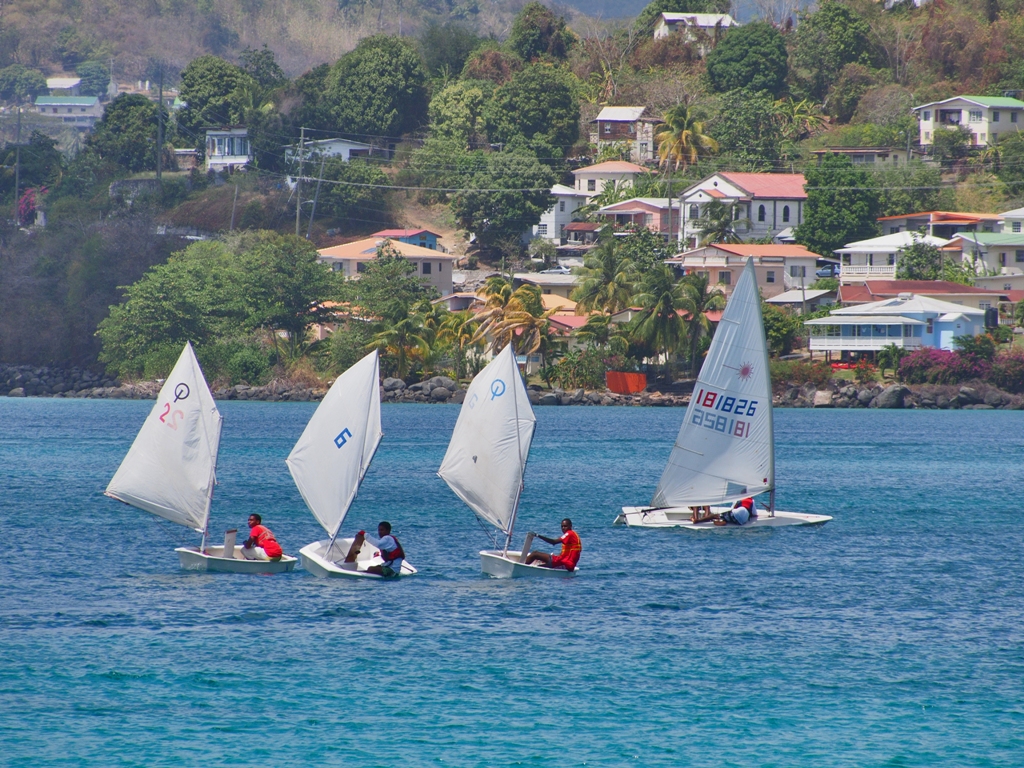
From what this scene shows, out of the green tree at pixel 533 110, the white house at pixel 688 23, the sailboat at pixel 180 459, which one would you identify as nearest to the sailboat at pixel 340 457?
the sailboat at pixel 180 459

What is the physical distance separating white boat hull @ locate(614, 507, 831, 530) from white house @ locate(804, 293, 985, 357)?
6131 cm

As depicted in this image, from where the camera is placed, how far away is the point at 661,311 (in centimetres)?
10188

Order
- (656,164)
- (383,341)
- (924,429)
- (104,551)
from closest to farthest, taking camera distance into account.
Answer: (104,551) → (924,429) → (383,341) → (656,164)

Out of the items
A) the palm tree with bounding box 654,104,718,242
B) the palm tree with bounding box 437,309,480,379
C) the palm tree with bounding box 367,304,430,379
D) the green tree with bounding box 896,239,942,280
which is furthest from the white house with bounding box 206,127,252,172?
the green tree with bounding box 896,239,942,280

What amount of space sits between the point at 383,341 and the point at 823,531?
65.2 metres

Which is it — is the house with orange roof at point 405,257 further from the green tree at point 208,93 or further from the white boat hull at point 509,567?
the white boat hull at point 509,567

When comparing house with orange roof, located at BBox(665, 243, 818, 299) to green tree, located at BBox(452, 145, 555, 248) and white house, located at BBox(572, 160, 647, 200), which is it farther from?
white house, located at BBox(572, 160, 647, 200)

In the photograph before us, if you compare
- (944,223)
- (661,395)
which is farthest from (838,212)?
(661,395)

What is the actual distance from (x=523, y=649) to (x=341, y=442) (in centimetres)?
803

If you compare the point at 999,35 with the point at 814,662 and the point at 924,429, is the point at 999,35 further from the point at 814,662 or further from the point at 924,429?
the point at 814,662

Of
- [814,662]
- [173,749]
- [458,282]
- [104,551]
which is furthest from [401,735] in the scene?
[458,282]

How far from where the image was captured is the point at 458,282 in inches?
5069

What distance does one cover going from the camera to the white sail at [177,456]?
113 feet

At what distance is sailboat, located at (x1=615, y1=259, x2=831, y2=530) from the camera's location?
41.4 m
